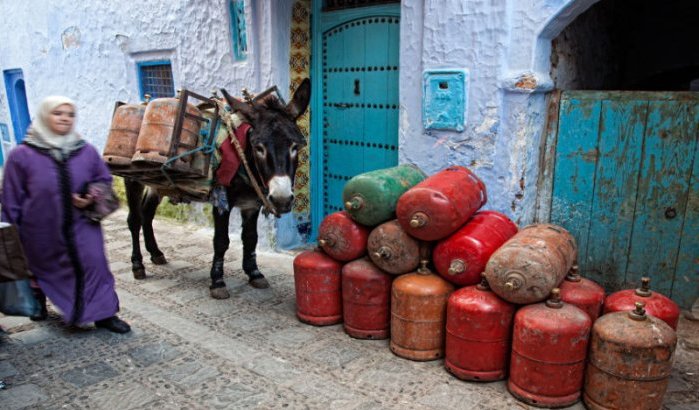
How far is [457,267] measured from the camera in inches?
127

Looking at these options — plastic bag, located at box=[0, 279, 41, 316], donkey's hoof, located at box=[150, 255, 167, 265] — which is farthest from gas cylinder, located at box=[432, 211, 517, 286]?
donkey's hoof, located at box=[150, 255, 167, 265]

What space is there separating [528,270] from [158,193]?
12.1ft

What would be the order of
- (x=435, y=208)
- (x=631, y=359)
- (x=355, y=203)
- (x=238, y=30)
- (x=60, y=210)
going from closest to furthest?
(x=631, y=359) → (x=435, y=208) → (x=60, y=210) → (x=355, y=203) → (x=238, y=30)

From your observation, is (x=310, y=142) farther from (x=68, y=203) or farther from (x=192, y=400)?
(x=192, y=400)

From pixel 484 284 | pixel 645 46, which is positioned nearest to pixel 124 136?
pixel 484 284

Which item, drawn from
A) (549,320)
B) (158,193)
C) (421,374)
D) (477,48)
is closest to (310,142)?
(158,193)

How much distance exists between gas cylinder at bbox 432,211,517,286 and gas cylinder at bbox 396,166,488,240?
0.17 feet

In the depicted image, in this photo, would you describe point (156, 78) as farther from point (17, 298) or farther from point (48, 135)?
point (17, 298)

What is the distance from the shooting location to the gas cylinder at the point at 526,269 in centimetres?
289

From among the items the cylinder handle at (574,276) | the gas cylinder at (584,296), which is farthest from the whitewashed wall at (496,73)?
the gas cylinder at (584,296)

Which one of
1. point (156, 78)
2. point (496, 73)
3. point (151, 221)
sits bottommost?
point (151, 221)

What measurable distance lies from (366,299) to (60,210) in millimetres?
2148

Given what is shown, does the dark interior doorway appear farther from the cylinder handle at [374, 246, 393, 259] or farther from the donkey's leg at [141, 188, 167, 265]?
the donkey's leg at [141, 188, 167, 265]

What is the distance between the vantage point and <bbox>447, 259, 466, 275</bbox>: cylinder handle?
10.6 feet
